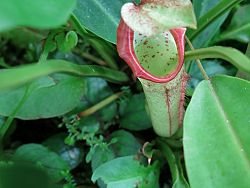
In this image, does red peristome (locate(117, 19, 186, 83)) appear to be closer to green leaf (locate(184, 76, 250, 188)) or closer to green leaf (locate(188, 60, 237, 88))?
green leaf (locate(184, 76, 250, 188))

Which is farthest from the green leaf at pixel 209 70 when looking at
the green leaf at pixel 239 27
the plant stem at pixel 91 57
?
the plant stem at pixel 91 57

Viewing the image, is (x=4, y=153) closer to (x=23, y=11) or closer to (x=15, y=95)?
(x=15, y=95)

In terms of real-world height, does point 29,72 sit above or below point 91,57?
above

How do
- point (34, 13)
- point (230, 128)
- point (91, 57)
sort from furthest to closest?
1. point (91, 57)
2. point (230, 128)
3. point (34, 13)

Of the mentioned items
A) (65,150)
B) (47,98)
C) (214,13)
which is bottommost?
(65,150)

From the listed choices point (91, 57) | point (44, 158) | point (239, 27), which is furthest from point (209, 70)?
point (44, 158)

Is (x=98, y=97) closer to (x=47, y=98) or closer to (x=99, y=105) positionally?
(x=99, y=105)

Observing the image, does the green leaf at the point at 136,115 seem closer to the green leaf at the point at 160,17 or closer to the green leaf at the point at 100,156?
the green leaf at the point at 100,156
